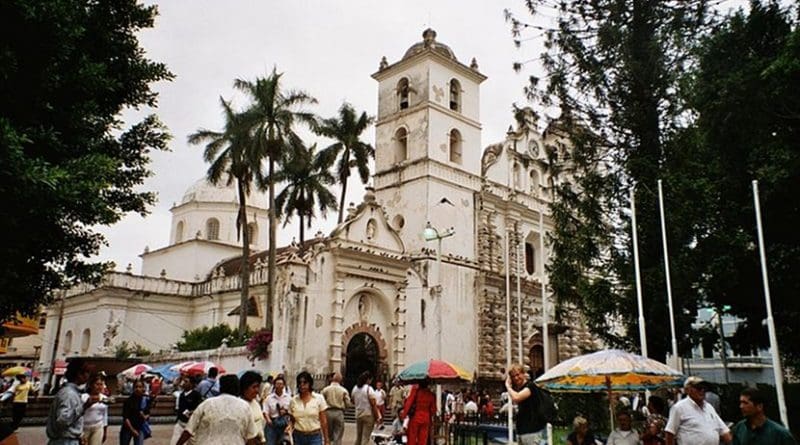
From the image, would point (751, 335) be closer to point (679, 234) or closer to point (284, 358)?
point (679, 234)

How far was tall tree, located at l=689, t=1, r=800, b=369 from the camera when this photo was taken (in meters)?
15.3

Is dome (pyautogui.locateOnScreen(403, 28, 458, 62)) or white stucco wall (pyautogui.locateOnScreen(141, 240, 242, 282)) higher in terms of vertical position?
dome (pyautogui.locateOnScreen(403, 28, 458, 62))

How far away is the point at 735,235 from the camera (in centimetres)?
1767

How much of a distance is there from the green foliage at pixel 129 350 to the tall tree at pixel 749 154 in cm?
2560

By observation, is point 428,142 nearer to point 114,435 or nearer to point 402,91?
point 402,91

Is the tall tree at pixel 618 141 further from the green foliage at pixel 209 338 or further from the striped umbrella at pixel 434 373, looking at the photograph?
the green foliage at pixel 209 338

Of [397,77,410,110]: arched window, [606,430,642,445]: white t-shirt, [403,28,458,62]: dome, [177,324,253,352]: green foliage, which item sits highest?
[403,28,458,62]: dome

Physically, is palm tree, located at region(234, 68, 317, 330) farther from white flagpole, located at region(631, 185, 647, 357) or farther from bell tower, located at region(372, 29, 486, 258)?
white flagpole, located at region(631, 185, 647, 357)

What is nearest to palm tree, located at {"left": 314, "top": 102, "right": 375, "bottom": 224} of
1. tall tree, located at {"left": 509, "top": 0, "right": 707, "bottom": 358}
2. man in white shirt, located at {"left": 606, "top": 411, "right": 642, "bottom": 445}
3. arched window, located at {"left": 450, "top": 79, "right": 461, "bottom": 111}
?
arched window, located at {"left": 450, "top": 79, "right": 461, "bottom": 111}

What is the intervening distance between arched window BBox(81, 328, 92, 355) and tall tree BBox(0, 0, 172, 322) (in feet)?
92.7

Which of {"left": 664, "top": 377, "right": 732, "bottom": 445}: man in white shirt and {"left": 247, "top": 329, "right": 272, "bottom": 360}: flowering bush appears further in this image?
{"left": 247, "top": 329, "right": 272, "bottom": 360}: flowering bush

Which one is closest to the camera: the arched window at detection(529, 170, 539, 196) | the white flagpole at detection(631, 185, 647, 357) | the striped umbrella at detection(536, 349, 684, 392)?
the striped umbrella at detection(536, 349, 684, 392)

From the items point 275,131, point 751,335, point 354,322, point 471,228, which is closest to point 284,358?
point 354,322

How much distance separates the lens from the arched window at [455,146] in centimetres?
3048
